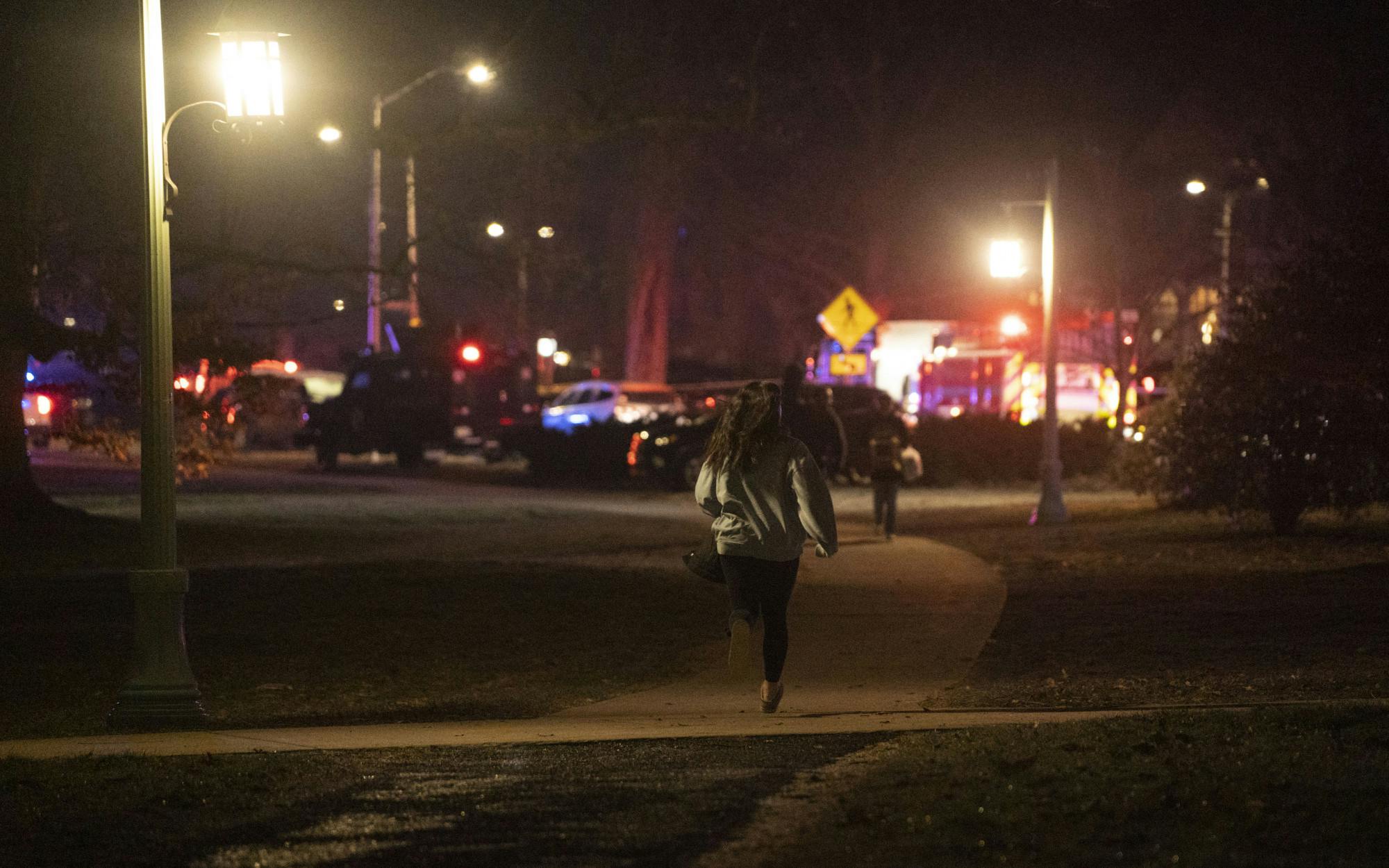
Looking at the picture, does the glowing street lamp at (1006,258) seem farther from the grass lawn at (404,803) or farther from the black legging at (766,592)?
the grass lawn at (404,803)

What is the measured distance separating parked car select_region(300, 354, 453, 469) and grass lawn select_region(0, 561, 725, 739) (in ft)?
63.5

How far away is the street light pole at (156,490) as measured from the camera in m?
9.07

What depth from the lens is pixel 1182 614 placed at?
12.9m

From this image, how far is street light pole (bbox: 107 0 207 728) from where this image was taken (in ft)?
29.8

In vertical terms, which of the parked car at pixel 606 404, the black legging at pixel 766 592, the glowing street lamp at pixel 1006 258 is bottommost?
the black legging at pixel 766 592

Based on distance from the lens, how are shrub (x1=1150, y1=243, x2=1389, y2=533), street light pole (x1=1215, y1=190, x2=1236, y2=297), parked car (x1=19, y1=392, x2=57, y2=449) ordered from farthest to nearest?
street light pole (x1=1215, y1=190, x2=1236, y2=297) < parked car (x1=19, y1=392, x2=57, y2=449) < shrub (x1=1150, y1=243, x2=1389, y2=533)

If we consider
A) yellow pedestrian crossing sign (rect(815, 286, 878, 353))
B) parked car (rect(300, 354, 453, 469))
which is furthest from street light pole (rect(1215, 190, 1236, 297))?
parked car (rect(300, 354, 453, 469))

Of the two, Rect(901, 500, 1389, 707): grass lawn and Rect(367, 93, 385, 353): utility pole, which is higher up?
Rect(367, 93, 385, 353): utility pole

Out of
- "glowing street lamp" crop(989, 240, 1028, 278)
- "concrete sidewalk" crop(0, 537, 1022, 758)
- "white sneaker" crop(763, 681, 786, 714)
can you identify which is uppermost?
"glowing street lamp" crop(989, 240, 1028, 278)

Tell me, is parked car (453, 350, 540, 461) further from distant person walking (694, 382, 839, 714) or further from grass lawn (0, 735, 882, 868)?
grass lawn (0, 735, 882, 868)

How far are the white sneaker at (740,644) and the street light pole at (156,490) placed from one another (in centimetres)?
→ 299

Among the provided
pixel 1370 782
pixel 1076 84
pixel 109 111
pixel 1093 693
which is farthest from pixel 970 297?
pixel 1370 782

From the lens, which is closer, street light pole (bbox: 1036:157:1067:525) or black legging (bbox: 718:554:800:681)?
black legging (bbox: 718:554:800:681)

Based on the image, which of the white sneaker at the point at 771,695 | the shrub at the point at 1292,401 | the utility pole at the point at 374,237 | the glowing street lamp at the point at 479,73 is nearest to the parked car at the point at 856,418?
the utility pole at the point at 374,237
